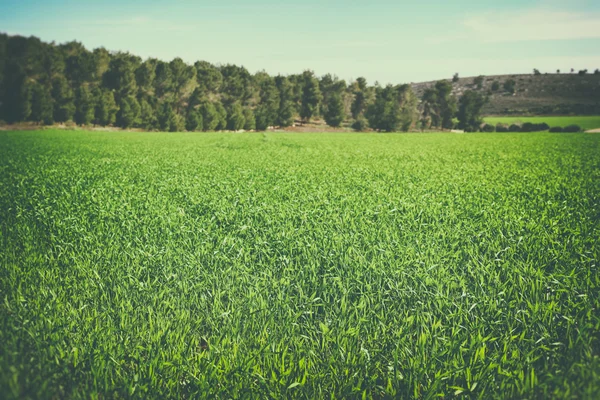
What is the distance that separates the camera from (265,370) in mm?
3117

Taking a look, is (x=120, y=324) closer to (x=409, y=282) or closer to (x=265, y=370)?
(x=265, y=370)

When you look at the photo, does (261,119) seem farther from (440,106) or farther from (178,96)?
(440,106)

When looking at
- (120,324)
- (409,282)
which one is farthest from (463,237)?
(120,324)

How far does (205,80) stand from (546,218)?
94.5 metres

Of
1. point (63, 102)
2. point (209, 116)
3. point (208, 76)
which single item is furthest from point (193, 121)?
point (63, 102)

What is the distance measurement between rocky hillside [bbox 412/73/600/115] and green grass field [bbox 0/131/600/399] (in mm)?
155015

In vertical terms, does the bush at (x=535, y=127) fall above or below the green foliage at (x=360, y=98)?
below

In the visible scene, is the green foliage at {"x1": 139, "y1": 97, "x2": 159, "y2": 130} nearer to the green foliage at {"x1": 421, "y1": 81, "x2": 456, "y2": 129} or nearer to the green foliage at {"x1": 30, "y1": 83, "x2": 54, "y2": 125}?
the green foliage at {"x1": 30, "y1": 83, "x2": 54, "y2": 125}

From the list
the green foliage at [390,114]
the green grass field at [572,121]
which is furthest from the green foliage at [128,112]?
the green grass field at [572,121]

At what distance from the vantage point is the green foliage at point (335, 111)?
3799 inches

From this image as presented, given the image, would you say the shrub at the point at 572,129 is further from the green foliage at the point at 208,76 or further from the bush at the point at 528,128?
the green foliage at the point at 208,76

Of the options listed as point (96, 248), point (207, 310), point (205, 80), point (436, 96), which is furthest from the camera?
point (436, 96)

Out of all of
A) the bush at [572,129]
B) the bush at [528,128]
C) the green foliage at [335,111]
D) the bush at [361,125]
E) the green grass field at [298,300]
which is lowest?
the green grass field at [298,300]

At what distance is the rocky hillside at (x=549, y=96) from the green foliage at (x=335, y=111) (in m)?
88.9
